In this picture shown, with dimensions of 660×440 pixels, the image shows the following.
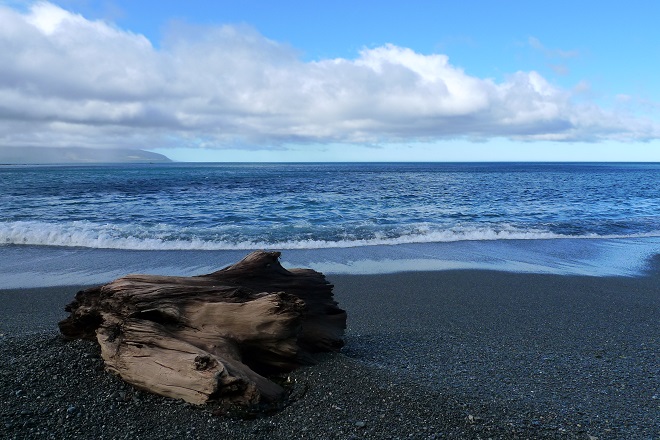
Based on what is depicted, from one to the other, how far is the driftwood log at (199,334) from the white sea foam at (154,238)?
9.93 meters

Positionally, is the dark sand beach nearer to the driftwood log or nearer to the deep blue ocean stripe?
the driftwood log

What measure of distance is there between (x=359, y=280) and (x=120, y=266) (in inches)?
238

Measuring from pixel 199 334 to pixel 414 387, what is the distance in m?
2.20

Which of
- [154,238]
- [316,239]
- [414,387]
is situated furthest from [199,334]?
[154,238]

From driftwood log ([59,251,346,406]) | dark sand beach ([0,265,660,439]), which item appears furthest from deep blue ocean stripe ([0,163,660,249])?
driftwood log ([59,251,346,406])

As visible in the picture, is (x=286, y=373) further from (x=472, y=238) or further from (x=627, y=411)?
(x=472, y=238)

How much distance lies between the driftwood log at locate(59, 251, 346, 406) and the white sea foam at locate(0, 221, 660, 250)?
9.93 metres

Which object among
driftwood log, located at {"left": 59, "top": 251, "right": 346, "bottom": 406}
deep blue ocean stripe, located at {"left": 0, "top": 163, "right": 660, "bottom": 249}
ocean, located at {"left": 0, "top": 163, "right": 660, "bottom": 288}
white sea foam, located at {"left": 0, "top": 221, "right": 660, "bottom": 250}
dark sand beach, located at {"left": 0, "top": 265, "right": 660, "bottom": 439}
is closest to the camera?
dark sand beach, located at {"left": 0, "top": 265, "right": 660, "bottom": 439}

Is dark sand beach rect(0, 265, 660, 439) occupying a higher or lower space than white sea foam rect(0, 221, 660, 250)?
higher

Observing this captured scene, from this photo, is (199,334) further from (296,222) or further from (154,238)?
(296,222)

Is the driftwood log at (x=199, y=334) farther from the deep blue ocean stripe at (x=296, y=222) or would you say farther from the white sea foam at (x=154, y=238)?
the deep blue ocean stripe at (x=296, y=222)

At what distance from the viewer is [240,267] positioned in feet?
20.3

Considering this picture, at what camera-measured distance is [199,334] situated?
16.4 ft

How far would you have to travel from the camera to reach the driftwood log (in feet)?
14.7
